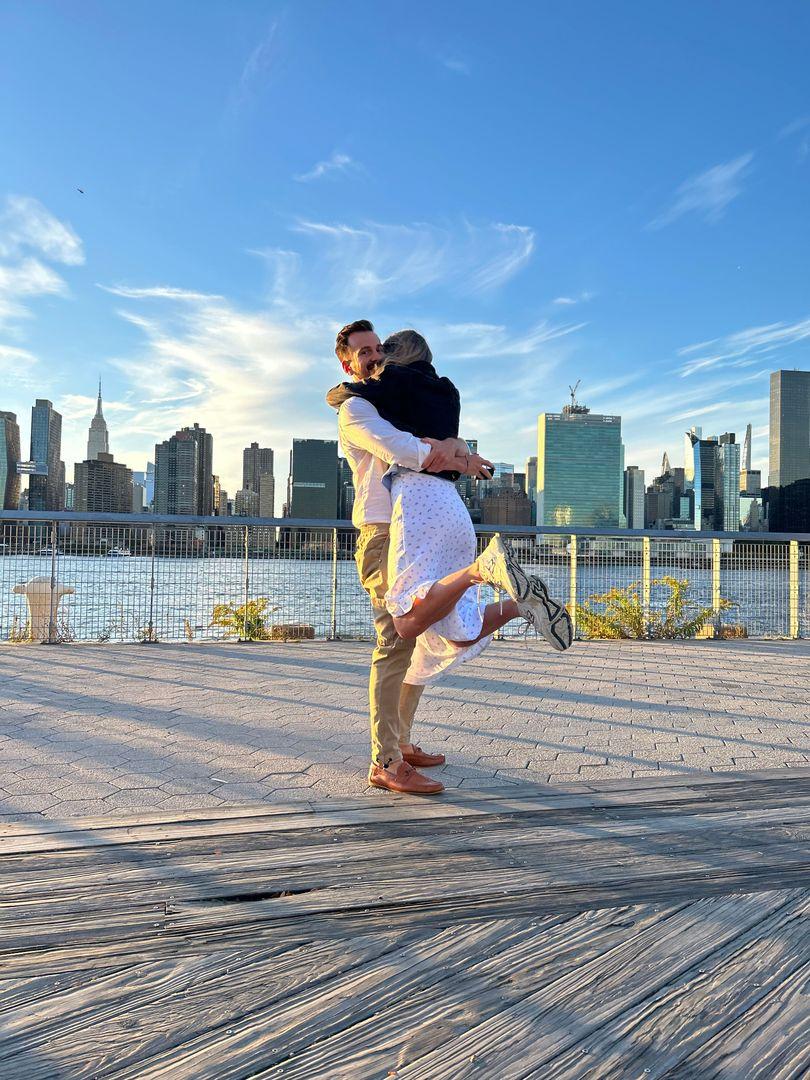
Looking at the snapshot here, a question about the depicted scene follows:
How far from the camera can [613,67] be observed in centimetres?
1199

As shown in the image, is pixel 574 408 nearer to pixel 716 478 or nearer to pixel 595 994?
pixel 716 478

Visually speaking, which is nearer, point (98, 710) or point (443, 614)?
point (443, 614)

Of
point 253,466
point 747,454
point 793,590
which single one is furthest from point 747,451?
point 793,590

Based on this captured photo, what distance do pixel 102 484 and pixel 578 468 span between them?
1172 inches

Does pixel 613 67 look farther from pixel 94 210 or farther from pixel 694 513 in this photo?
pixel 694 513

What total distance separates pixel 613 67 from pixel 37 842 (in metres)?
14.2

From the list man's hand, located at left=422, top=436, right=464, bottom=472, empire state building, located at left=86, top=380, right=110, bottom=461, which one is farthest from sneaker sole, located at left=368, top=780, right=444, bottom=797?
empire state building, located at left=86, top=380, right=110, bottom=461

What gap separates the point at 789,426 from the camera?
231 ft

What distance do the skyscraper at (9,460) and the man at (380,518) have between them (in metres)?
17.4

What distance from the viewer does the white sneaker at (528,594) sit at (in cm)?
217

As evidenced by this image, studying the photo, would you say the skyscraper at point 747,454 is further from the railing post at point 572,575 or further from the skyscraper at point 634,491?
the railing post at point 572,575

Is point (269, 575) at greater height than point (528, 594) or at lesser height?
lesser

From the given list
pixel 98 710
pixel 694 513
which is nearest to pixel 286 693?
pixel 98 710

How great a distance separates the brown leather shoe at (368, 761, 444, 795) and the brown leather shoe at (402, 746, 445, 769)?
0.28m
